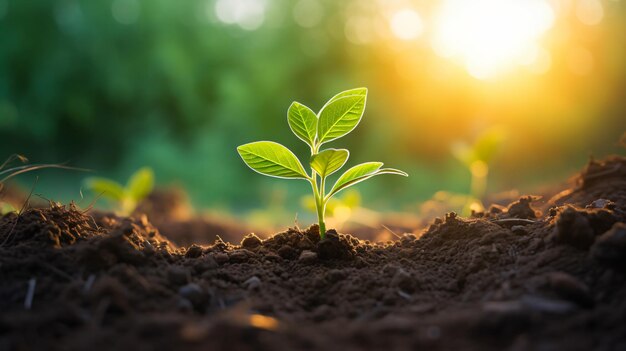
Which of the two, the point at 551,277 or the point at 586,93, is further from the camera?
the point at 586,93

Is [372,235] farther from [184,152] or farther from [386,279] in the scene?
[184,152]

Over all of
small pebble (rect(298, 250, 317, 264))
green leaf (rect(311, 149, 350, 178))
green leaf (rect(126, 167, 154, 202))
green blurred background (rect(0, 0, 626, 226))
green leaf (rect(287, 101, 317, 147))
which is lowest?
small pebble (rect(298, 250, 317, 264))

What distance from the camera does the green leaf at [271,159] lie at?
4.76ft

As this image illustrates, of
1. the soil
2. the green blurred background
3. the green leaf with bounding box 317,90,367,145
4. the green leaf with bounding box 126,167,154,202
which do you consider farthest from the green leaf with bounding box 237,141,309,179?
the green blurred background

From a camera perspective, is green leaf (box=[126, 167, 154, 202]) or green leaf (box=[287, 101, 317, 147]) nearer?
green leaf (box=[287, 101, 317, 147])

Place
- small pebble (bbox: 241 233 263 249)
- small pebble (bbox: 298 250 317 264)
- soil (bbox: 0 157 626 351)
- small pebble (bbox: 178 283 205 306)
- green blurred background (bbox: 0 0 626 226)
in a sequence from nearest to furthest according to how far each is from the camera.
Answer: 1. soil (bbox: 0 157 626 351)
2. small pebble (bbox: 178 283 205 306)
3. small pebble (bbox: 298 250 317 264)
4. small pebble (bbox: 241 233 263 249)
5. green blurred background (bbox: 0 0 626 226)

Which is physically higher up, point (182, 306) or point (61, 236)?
point (61, 236)

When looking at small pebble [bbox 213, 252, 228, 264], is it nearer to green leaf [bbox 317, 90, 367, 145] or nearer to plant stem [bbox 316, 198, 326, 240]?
plant stem [bbox 316, 198, 326, 240]

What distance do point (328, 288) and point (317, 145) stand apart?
0.46 metres

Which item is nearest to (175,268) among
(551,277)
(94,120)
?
(551,277)

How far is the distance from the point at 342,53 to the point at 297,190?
2.42m

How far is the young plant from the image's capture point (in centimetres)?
144

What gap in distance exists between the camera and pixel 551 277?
109cm

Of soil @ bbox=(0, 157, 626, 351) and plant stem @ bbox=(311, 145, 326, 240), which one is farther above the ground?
plant stem @ bbox=(311, 145, 326, 240)
